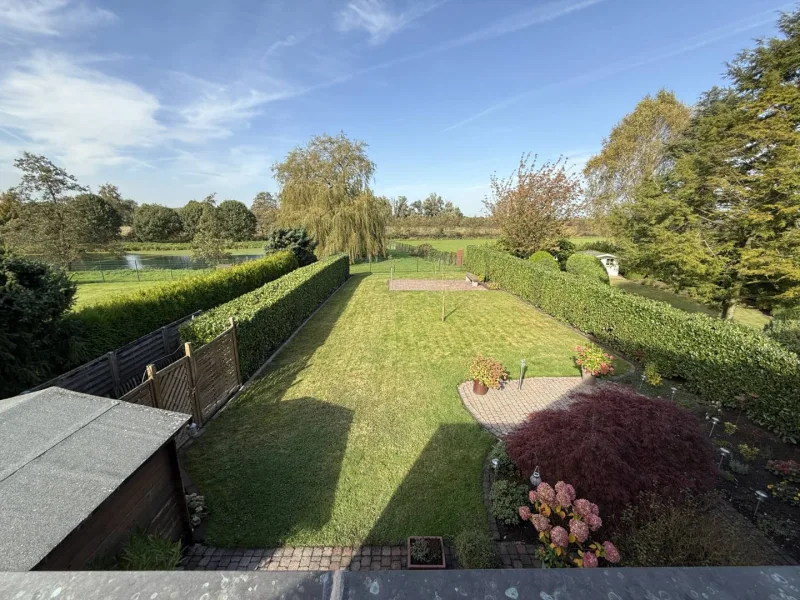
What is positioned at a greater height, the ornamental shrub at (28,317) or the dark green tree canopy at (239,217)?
the dark green tree canopy at (239,217)

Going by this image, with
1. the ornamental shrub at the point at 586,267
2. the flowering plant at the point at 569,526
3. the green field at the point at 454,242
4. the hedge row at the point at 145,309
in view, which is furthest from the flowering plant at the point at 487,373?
the green field at the point at 454,242

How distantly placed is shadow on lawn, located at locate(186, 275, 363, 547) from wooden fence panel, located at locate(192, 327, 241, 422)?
0.33 metres

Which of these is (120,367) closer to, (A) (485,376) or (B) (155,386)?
(B) (155,386)

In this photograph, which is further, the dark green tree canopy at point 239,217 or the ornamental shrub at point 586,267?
the dark green tree canopy at point 239,217

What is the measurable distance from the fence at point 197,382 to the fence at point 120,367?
3.58ft

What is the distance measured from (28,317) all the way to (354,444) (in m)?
5.90

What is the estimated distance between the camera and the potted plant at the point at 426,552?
410 centimetres

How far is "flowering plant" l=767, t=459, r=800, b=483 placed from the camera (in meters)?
5.34

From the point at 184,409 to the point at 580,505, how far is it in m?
6.41

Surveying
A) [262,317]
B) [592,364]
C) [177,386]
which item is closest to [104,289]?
[262,317]

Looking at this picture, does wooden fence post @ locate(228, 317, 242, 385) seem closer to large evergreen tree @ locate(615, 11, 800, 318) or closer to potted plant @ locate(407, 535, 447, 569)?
potted plant @ locate(407, 535, 447, 569)

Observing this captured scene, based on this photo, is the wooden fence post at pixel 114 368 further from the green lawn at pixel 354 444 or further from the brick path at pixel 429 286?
the brick path at pixel 429 286

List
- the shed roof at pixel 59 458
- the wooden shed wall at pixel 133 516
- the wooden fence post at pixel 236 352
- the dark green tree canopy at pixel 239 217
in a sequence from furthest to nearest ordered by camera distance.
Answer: the dark green tree canopy at pixel 239 217, the wooden fence post at pixel 236 352, the wooden shed wall at pixel 133 516, the shed roof at pixel 59 458

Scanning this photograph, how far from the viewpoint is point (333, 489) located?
17.4 feet
